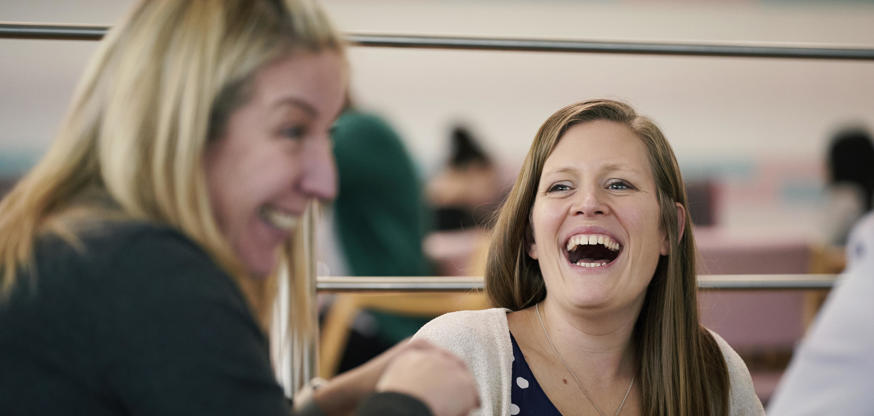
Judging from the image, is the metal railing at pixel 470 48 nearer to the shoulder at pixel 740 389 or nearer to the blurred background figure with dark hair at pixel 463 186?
the shoulder at pixel 740 389

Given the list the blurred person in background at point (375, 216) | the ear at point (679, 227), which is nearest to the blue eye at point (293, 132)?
the ear at point (679, 227)

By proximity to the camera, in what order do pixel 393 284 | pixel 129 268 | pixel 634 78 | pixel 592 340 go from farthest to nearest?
1. pixel 634 78
2. pixel 393 284
3. pixel 592 340
4. pixel 129 268

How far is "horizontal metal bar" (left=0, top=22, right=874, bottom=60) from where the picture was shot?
1.17 m

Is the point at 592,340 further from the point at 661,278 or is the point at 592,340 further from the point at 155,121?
the point at 155,121

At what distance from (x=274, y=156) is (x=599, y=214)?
61cm

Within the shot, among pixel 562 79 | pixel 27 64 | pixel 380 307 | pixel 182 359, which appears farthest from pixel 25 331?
pixel 562 79

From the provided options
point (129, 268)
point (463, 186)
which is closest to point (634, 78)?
point (463, 186)

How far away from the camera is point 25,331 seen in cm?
59

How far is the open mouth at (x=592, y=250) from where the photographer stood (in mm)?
1141

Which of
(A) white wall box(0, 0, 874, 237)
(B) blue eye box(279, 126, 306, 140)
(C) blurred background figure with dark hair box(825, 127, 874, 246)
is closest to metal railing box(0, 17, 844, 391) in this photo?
(B) blue eye box(279, 126, 306, 140)

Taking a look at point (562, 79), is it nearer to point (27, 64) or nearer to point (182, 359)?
point (27, 64)

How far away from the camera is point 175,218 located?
624mm

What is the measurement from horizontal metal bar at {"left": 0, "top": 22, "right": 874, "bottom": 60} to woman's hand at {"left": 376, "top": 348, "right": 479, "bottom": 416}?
0.57 metres

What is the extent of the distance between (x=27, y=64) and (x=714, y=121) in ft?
12.8
